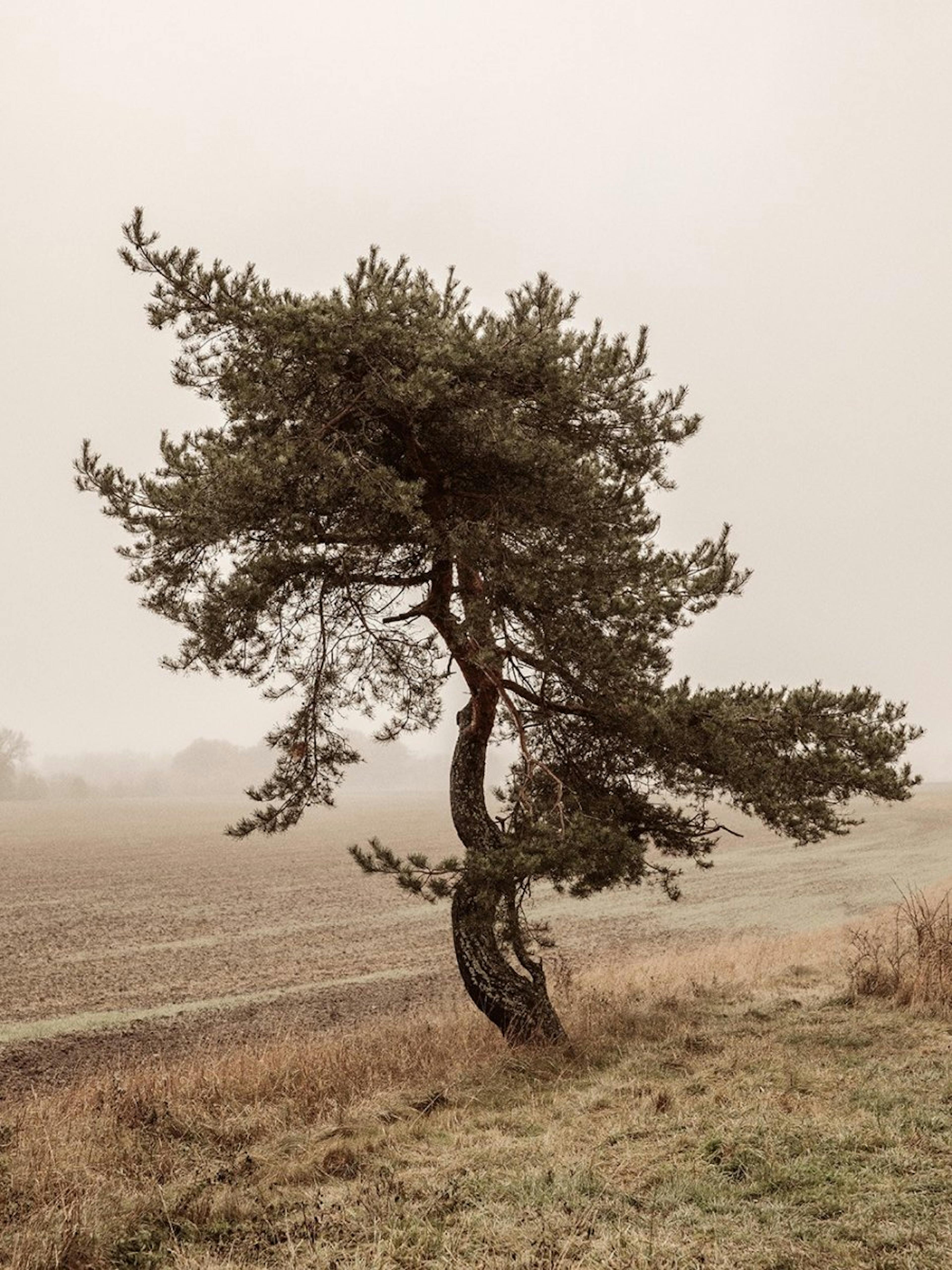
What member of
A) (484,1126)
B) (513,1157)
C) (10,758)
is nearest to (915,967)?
(484,1126)

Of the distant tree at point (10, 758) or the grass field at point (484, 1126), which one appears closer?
the grass field at point (484, 1126)

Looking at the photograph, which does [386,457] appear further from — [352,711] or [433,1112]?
[433,1112]

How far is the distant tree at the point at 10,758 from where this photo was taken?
388ft

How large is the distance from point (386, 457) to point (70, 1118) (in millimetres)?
7491

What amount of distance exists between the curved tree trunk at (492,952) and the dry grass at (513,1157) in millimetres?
459

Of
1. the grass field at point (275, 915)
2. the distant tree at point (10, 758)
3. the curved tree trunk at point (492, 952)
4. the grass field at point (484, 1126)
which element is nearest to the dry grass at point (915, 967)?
the grass field at point (484, 1126)

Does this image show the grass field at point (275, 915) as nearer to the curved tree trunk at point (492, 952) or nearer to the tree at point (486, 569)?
the tree at point (486, 569)

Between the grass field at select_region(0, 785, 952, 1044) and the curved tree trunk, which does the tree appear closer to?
the curved tree trunk

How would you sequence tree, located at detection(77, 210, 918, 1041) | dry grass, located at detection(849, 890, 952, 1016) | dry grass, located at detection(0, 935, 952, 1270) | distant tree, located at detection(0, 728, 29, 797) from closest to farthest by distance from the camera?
dry grass, located at detection(0, 935, 952, 1270) < tree, located at detection(77, 210, 918, 1041) < dry grass, located at detection(849, 890, 952, 1016) < distant tree, located at detection(0, 728, 29, 797)

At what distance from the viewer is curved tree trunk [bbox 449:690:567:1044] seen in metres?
9.41

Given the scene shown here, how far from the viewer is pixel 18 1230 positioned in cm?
514

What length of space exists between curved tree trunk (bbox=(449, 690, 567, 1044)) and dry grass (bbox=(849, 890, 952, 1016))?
4518 millimetres

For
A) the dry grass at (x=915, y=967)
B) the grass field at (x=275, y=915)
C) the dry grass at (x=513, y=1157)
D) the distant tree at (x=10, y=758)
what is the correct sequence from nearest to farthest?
1. the dry grass at (x=513, y=1157)
2. the dry grass at (x=915, y=967)
3. the grass field at (x=275, y=915)
4. the distant tree at (x=10, y=758)

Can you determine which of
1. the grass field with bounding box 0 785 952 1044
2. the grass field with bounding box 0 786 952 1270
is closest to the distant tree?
the grass field with bounding box 0 785 952 1044
